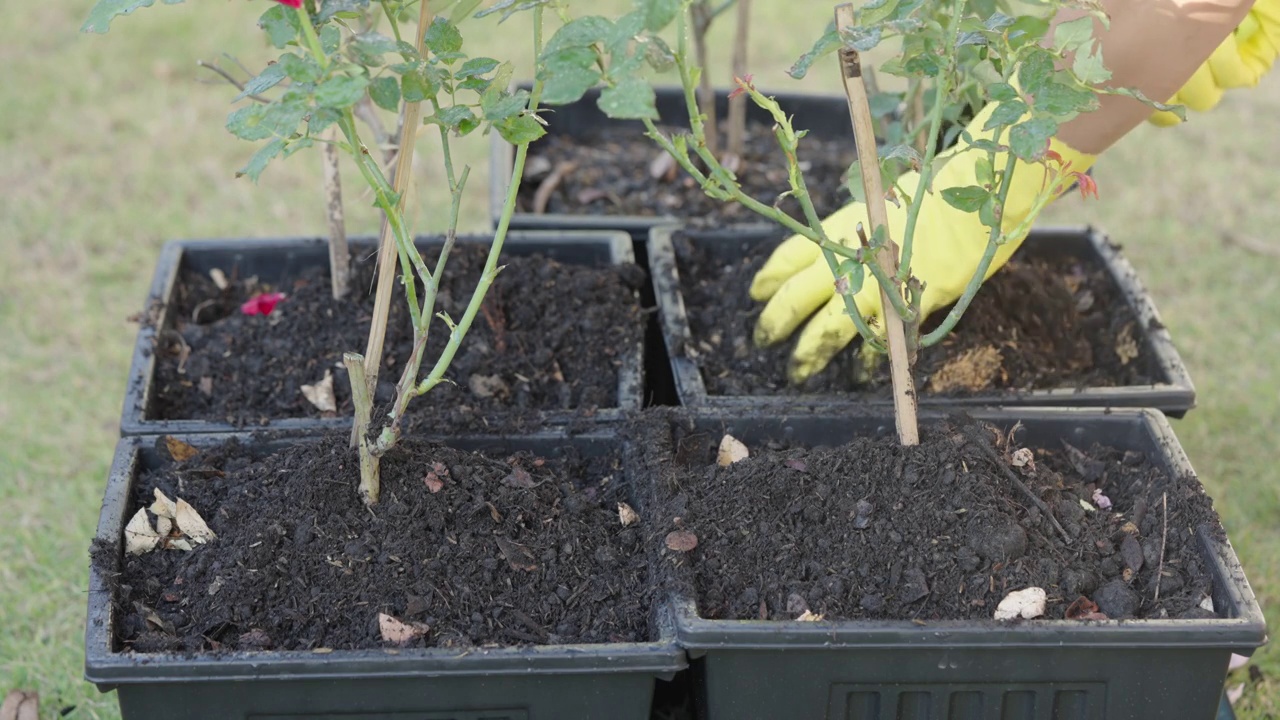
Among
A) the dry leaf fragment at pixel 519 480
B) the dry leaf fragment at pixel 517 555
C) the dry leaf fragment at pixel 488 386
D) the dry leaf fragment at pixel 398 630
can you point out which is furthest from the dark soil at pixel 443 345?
the dry leaf fragment at pixel 398 630

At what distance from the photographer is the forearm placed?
1335 mm

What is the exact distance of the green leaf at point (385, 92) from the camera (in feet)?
3.34

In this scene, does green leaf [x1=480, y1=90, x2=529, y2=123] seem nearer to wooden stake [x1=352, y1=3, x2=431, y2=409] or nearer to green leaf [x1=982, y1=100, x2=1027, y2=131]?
wooden stake [x1=352, y1=3, x2=431, y2=409]

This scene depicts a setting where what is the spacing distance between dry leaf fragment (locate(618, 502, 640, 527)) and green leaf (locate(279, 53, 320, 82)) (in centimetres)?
61

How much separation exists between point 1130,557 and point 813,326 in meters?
0.50

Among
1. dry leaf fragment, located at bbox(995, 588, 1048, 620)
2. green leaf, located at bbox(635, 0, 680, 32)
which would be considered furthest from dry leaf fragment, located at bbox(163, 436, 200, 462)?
dry leaf fragment, located at bbox(995, 588, 1048, 620)

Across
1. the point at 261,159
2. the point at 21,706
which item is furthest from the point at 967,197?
the point at 21,706

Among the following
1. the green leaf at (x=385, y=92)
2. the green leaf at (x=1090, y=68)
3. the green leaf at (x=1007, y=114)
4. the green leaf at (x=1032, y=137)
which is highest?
the green leaf at (x=385, y=92)

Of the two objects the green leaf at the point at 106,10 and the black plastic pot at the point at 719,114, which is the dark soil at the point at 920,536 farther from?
the black plastic pot at the point at 719,114

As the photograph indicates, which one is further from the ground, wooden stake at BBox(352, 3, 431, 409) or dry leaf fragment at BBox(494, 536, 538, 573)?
wooden stake at BBox(352, 3, 431, 409)

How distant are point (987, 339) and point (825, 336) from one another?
0.79 ft

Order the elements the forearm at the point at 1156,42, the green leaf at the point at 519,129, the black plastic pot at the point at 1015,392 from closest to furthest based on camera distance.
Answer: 1. the green leaf at the point at 519,129
2. the forearm at the point at 1156,42
3. the black plastic pot at the point at 1015,392

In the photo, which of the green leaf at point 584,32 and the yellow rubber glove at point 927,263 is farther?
the yellow rubber glove at point 927,263

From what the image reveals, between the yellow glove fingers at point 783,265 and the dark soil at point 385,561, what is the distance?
47 cm
